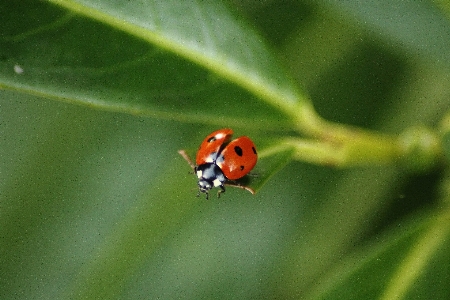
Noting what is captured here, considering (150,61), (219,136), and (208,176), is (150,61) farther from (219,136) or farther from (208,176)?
(208,176)

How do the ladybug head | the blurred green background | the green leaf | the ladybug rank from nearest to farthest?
1. the green leaf
2. the ladybug
3. the ladybug head
4. the blurred green background

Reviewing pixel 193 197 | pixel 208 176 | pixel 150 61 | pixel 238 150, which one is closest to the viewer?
pixel 150 61

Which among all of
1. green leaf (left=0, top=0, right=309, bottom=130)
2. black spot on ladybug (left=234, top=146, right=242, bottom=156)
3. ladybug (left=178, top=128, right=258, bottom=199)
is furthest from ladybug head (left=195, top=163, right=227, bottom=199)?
green leaf (left=0, top=0, right=309, bottom=130)

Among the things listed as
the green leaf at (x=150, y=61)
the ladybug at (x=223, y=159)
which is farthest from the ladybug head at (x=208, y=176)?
the green leaf at (x=150, y=61)

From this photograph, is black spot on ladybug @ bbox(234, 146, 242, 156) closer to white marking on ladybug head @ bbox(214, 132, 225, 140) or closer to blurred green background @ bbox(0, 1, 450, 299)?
white marking on ladybug head @ bbox(214, 132, 225, 140)

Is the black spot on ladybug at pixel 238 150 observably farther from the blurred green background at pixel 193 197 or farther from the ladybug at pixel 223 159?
the blurred green background at pixel 193 197

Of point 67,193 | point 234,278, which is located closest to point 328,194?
point 234,278

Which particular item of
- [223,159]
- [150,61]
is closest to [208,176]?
[223,159]
